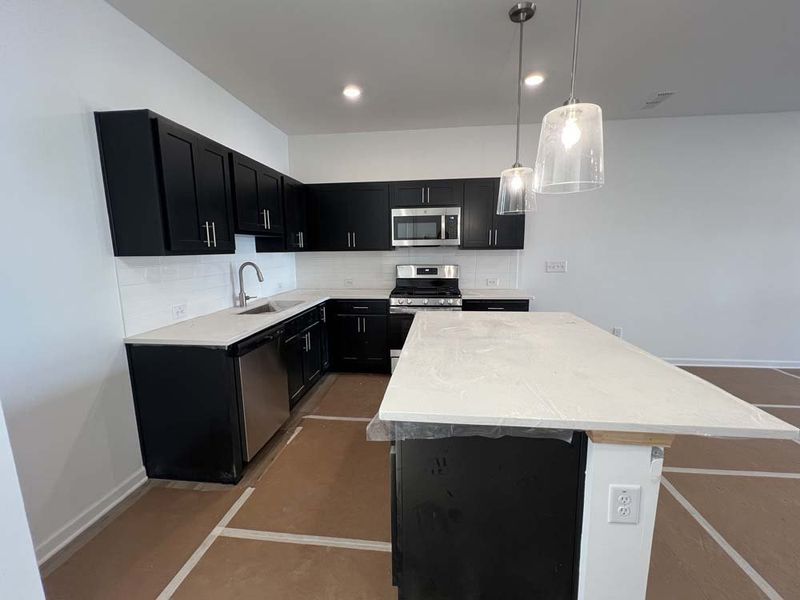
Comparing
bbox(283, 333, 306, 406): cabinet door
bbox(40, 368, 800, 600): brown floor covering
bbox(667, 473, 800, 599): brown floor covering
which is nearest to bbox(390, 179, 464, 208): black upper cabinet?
bbox(283, 333, 306, 406): cabinet door

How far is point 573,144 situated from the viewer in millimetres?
1257

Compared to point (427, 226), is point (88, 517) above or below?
below

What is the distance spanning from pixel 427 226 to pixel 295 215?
147 centimetres

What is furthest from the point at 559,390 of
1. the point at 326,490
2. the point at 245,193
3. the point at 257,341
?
the point at 245,193

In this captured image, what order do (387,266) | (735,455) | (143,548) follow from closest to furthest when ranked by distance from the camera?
(143,548) < (735,455) < (387,266)

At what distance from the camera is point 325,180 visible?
4.21 m

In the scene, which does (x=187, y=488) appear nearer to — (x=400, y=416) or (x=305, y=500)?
(x=305, y=500)

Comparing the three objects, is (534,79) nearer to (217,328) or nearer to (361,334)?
(361,334)

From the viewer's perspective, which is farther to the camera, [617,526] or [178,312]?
[178,312]

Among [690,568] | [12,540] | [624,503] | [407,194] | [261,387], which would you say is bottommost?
[690,568]

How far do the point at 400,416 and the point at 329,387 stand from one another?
2610 millimetres

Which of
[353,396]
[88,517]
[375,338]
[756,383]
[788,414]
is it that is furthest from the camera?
[375,338]

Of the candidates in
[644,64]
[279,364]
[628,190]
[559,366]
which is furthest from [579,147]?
[628,190]

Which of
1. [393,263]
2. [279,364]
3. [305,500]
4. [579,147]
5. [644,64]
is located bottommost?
[305,500]
